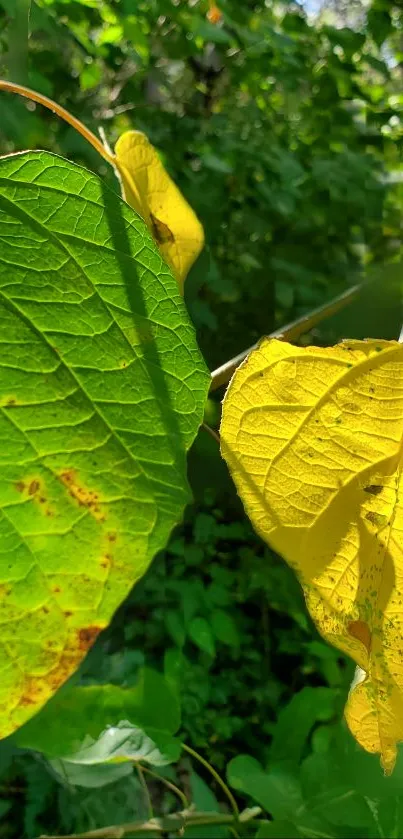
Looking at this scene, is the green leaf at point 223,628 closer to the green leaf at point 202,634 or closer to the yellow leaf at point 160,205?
the green leaf at point 202,634

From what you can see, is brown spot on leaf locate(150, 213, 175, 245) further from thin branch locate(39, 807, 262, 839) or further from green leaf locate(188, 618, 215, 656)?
green leaf locate(188, 618, 215, 656)

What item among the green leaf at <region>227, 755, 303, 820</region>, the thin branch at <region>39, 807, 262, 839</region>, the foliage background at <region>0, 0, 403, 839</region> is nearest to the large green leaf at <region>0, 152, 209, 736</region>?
the thin branch at <region>39, 807, 262, 839</region>

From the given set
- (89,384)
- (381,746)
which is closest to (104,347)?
(89,384)

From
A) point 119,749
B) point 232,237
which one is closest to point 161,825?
point 119,749

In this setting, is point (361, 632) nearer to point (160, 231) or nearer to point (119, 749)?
point (160, 231)

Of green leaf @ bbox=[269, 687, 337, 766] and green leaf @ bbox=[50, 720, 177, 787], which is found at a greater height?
green leaf @ bbox=[50, 720, 177, 787]

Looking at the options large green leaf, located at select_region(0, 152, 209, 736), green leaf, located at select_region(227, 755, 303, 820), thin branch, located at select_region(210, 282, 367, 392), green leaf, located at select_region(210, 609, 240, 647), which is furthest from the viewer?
green leaf, located at select_region(210, 609, 240, 647)

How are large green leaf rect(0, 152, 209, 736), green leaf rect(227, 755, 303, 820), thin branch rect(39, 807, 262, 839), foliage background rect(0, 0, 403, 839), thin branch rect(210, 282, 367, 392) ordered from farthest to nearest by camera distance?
foliage background rect(0, 0, 403, 839)
green leaf rect(227, 755, 303, 820)
thin branch rect(39, 807, 262, 839)
thin branch rect(210, 282, 367, 392)
large green leaf rect(0, 152, 209, 736)
